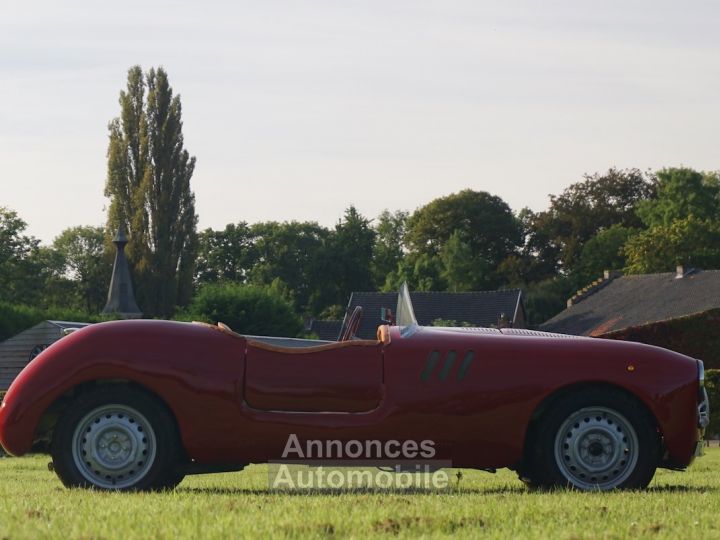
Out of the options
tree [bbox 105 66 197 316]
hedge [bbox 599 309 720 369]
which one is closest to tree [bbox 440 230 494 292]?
tree [bbox 105 66 197 316]

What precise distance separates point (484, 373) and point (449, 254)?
8875 cm

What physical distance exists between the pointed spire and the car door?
224 feet

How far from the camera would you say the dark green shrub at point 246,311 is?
201 ft

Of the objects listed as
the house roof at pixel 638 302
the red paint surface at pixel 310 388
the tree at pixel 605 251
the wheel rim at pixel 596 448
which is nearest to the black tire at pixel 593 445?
the wheel rim at pixel 596 448

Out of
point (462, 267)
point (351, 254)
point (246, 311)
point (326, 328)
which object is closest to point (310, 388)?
point (246, 311)

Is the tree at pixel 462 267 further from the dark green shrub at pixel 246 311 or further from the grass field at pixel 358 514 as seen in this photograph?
the grass field at pixel 358 514

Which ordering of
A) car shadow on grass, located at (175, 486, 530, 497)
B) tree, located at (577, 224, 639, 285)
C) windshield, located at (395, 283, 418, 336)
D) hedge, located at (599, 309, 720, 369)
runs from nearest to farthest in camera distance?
car shadow on grass, located at (175, 486, 530, 497) → windshield, located at (395, 283, 418, 336) → hedge, located at (599, 309, 720, 369) → tree, located at (577, 224, 639, 285)

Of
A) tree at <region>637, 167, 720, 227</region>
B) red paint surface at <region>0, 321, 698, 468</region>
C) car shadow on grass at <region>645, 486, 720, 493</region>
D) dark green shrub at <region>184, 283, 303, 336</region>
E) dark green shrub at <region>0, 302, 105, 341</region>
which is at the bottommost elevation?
car shadow on grass at <region>645, 486, 720, 493</region>

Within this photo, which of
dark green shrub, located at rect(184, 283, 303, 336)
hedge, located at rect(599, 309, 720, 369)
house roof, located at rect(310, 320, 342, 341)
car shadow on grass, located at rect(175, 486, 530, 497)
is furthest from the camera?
house roof, located at rect(310, 320, 342, 341)

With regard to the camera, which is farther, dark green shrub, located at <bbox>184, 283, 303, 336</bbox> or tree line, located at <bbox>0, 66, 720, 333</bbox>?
tree line, located at <bbox>0, 66, 720, 333</bbox>

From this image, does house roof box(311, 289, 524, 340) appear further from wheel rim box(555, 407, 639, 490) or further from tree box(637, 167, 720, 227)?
wheel rim box(555, 407, 639, 490)

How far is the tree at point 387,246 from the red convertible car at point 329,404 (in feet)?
328

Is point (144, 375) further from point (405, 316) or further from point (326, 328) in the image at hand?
point (326, 328)

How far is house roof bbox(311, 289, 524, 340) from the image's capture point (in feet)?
280
